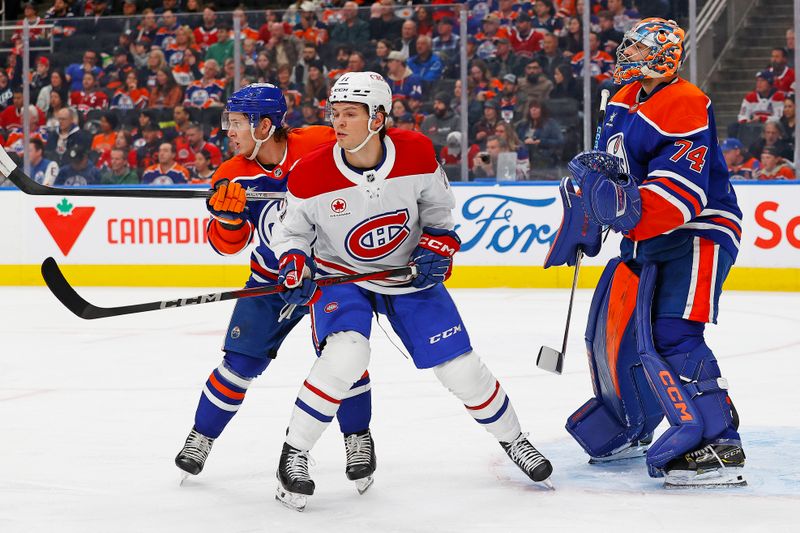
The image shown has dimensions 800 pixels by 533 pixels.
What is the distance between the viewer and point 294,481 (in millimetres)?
2955

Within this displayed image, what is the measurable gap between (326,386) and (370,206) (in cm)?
46

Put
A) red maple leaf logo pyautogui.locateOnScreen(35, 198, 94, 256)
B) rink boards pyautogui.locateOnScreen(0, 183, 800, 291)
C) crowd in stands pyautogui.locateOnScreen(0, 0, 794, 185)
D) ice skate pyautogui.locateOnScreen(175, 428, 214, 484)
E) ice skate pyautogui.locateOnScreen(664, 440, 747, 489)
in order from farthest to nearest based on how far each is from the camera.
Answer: red maple leaf logo pyautogui.locateOnScreen(35, 198, 94, 256)
crowd in stands pyautogui.locateOnScreen(0, 0, 794, 185)
rink boards pyautogui.locateOnScreen(0, 183, 800, 291)
ice skate pyautogui.locateOnScreen(175, 428, 214, 484)
ice skate pyautogui.locateOnScreen(664, 440, 747, 489)

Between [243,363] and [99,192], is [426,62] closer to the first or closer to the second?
[99,192]

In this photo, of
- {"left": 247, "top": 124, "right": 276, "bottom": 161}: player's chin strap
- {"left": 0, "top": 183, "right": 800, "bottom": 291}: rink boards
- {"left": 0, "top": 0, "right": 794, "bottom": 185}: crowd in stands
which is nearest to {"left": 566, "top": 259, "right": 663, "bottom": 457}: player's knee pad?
{"left": 247, "top": 124, "right": 276, "bottom": 161}: player's chin strap

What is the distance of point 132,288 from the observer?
8.77 m

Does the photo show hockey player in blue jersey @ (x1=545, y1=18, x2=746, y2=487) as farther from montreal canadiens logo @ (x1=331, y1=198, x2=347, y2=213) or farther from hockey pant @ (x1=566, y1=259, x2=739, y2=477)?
montreal canadiens logo @ (x1=331, y1=198, x2=347, y2=213)

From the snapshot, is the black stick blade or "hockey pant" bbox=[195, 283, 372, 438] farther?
"hockey pant" bbox=[195, 283, 372, 438]

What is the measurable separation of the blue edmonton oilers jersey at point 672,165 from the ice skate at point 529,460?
59 cm

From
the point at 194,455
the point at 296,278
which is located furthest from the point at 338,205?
the point at 194,455

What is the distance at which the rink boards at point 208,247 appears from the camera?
7.94 meters

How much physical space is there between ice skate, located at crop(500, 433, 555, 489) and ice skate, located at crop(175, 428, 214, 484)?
31.3 inches

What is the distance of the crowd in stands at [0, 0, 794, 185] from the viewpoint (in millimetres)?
8156

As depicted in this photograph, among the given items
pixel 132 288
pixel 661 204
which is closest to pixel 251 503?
pixel 661 204

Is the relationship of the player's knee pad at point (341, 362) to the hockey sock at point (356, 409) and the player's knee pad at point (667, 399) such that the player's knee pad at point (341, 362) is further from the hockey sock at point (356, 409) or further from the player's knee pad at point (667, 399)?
the player's knee pad at point (667, 399)
